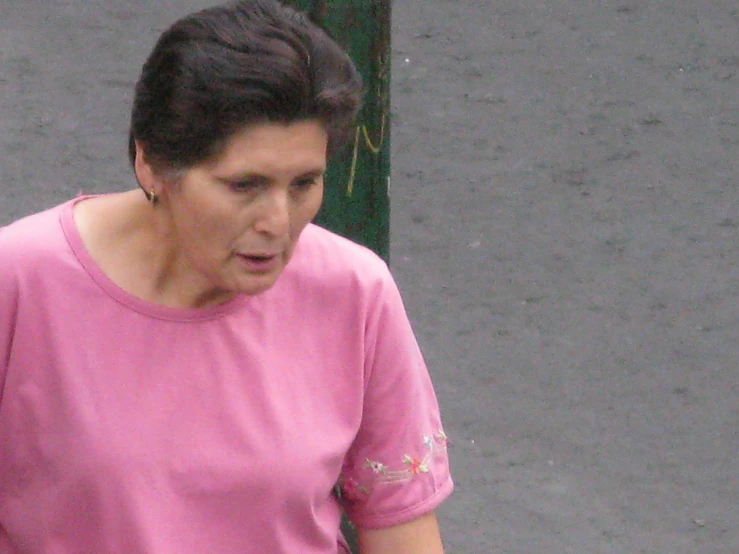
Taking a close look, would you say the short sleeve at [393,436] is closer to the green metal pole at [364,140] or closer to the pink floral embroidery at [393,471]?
the pink floral embroidery at [393,471]

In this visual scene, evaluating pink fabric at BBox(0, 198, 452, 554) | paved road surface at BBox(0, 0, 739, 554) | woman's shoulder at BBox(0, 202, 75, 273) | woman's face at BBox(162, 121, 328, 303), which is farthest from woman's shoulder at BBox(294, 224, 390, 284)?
paved road surface at BBox(0, 0, 739, 554)

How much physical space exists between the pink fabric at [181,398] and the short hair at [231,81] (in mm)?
258

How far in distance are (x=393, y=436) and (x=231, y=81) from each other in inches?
27.2

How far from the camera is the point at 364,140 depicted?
2.39 metres

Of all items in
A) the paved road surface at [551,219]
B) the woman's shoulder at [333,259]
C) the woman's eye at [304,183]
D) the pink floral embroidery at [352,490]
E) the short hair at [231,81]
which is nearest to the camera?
the short hair at [231,81]

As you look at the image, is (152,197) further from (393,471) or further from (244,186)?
(393,471)

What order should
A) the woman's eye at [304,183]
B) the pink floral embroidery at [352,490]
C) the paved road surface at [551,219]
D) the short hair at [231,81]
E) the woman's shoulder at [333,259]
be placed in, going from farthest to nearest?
the paved road surface at [551,219] < the pink floral embroidery at [352,490] < the woman's shoulder at [333,259] < the woman's eye at [304,183] < the short hair at [231,81]

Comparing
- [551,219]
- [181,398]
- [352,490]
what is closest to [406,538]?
[352,490]

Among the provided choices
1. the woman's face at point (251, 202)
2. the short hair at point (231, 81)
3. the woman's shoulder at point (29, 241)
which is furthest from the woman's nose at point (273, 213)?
the woman's shoulder at point (29, 241)

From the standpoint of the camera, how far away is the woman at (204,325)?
6.45 ft

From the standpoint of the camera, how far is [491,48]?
415 cm

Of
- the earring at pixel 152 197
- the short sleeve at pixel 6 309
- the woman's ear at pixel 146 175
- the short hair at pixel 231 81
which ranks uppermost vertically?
the short hair at pixel 231 81

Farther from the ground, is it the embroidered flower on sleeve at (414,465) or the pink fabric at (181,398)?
the pink fabric at (181,398)

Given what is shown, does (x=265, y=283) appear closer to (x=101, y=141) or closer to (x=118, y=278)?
(x=118, y=278)
